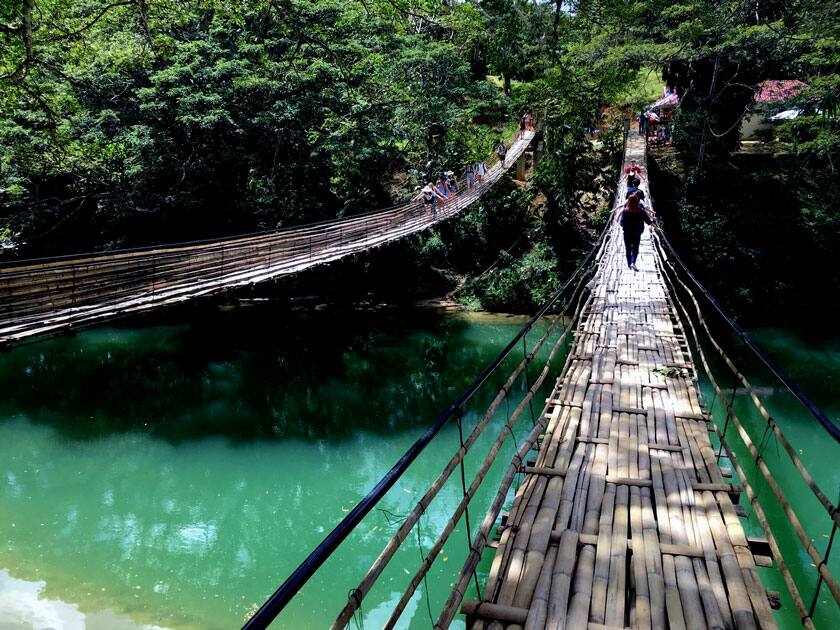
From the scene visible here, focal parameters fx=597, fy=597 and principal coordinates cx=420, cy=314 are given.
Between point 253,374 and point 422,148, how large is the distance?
6759 millimetres

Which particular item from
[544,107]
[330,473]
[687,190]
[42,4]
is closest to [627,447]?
[330,473]

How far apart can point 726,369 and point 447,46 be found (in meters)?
7.57

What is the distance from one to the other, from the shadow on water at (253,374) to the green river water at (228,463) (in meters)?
0.04

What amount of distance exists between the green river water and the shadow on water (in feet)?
0.13

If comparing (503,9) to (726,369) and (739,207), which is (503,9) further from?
(726,369)

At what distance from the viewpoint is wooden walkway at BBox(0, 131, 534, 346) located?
470cm

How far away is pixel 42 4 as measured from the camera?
5195 millimetres

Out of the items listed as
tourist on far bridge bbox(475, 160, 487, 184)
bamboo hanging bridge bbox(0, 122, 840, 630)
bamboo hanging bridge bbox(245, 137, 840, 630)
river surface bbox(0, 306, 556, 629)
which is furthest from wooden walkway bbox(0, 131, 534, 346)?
tourist on far bridge bbox(475, 160, 487, 184)

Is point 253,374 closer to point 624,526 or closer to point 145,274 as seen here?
point 145,274

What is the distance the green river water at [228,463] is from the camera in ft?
13.6

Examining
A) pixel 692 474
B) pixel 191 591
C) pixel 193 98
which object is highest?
pixel 193 98

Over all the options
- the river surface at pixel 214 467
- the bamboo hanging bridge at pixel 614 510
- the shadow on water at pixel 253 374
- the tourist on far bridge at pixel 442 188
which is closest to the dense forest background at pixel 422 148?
the tourist on far bridge at pixel 442 188

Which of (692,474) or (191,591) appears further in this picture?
(191,591)

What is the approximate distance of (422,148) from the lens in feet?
42.9
